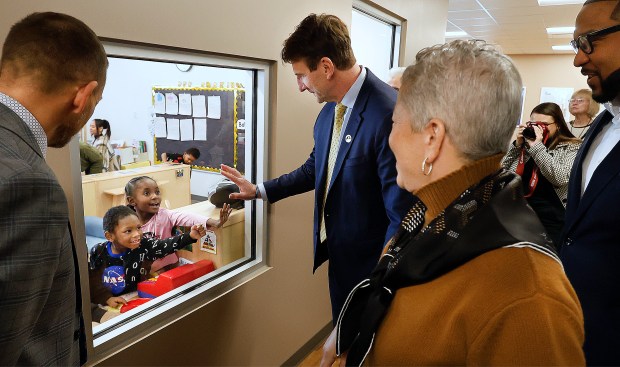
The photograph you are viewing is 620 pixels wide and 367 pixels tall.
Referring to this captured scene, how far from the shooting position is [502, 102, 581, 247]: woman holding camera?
251cm

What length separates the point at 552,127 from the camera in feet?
9.31

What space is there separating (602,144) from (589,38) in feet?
1.48

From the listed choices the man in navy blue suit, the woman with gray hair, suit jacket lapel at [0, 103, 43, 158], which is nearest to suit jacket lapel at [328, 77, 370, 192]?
the man in navy blue suit

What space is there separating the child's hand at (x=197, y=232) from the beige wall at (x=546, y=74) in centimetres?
1123

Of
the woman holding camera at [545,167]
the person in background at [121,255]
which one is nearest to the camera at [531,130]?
the woman holding camera at [545,167]

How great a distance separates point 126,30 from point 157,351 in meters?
1.25

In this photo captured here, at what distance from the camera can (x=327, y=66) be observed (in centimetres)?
161

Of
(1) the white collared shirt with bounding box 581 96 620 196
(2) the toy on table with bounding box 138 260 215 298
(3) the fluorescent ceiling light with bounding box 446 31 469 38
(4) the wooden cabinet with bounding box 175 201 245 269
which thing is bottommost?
(2) the toy on table with bounding box 138 260 215 298

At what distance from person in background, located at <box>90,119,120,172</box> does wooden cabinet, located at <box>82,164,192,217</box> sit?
0.07m

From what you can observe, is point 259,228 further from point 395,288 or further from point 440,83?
point 440,83

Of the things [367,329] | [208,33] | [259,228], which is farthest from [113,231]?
[367,329]

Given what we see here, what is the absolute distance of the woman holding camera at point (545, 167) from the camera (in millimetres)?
2506

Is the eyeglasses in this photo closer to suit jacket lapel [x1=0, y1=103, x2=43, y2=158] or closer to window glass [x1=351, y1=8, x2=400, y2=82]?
window glass [x1=351, y1=8, x2=400, y2=82]

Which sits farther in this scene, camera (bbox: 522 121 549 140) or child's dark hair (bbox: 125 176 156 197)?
camera (bbox: 522 121 549 140)
